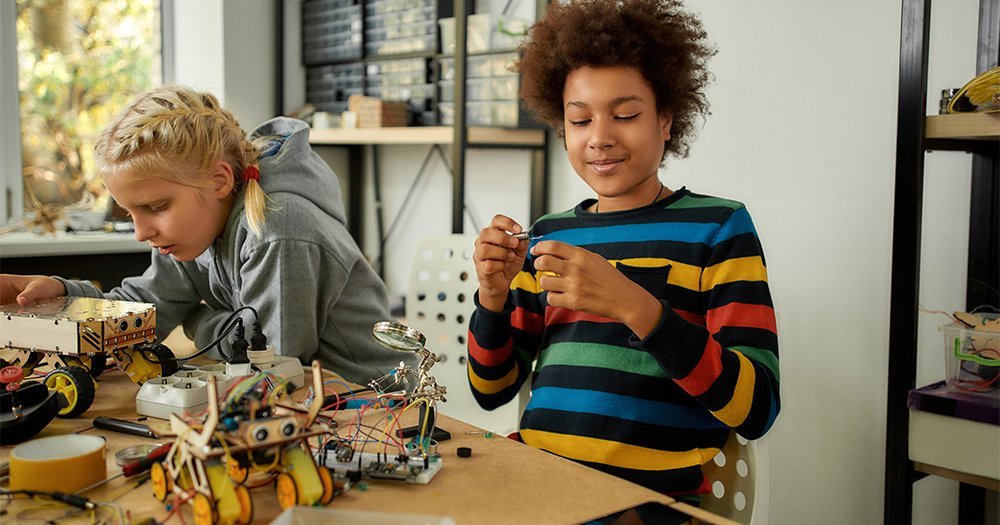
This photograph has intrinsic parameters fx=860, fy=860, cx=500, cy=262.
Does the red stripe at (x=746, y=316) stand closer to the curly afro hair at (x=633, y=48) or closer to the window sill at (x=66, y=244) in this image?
the curly afro hair at (x=633, y=48)

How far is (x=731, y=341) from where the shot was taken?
1086 mm

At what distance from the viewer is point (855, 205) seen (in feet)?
5.65

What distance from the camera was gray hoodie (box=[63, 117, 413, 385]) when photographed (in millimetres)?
1344

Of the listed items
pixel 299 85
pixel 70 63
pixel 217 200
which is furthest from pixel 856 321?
pixel 70 63

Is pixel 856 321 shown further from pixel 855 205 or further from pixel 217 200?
pixel 217 200

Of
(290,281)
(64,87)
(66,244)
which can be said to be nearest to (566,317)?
(290,281)

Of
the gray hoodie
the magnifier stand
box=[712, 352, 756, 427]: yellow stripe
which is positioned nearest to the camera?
the magnifier stand

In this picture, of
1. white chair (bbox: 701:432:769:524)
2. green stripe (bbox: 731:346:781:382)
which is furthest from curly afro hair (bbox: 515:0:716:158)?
white chair (bbox: 701:432:769:524)

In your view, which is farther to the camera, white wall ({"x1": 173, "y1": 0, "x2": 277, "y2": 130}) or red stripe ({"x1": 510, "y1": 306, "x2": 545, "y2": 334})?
white wall ({"x1": 173, "y1": 0, "x2": 277, "y2": 130})

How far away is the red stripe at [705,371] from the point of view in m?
0.99

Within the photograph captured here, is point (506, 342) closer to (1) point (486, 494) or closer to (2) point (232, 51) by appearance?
(1) point (486, 494)

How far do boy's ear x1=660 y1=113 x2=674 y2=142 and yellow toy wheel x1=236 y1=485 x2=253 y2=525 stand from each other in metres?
0.79

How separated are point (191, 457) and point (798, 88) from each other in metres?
1.52

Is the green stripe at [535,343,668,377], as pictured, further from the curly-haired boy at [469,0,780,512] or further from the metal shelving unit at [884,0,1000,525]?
the metal shelving unit at [884,0,1000,525]
